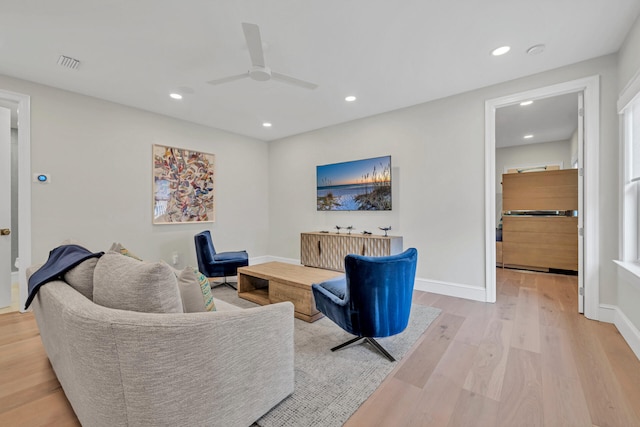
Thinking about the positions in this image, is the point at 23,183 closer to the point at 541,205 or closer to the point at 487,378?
the point at 487,378

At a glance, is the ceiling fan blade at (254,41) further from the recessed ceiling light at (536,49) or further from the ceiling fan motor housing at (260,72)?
the recessed ceiling light at (536,49)

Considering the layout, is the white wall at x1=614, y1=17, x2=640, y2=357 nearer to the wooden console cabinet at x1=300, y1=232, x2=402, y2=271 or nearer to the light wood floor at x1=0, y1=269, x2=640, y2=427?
the light wood floor at x1=0, y1=269, x2=640, y2=427

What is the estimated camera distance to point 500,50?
2.57 metres

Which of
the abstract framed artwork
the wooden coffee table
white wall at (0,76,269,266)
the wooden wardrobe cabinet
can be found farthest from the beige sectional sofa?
the wooden wardrobe cabinet

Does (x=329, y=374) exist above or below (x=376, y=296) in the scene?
below

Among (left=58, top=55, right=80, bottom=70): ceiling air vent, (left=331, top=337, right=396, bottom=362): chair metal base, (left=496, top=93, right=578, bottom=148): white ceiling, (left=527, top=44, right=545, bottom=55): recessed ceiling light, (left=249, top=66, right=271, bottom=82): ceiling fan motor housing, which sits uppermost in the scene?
(left=496, top=93, right=578, bottom=148): white ceiling

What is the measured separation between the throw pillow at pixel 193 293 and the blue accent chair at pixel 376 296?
907 millimetres

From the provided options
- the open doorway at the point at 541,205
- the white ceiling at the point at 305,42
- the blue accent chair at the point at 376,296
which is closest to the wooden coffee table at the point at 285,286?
the blue accent chair at the point at 376,296

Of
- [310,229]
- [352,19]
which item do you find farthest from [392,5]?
[310,229]

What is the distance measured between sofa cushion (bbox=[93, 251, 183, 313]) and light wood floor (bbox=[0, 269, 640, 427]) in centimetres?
89

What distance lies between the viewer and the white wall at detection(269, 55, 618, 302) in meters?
2.69

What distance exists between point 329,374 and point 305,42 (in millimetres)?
2669

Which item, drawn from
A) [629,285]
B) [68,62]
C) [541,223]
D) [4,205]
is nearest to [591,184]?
[629,285]

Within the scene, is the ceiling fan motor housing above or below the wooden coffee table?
above
